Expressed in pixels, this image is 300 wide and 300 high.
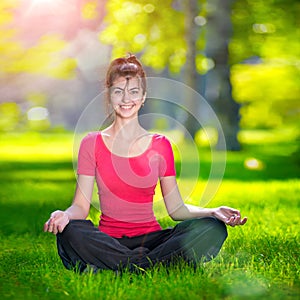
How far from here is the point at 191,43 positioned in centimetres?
1495

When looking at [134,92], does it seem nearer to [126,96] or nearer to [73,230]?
[126,96]

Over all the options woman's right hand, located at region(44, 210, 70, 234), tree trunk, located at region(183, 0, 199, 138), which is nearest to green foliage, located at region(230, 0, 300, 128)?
tree trunk, located at region(183, 0, 199, 138)

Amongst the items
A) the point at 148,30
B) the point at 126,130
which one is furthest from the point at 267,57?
the point at 126,130

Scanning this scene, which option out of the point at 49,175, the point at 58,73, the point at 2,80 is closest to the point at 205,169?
the point at 49,175

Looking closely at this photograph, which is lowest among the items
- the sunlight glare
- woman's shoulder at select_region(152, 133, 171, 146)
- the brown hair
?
the sunlight glare

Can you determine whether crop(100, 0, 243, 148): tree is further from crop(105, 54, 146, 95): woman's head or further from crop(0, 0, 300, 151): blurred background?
crop(105, 54, 146, 95): woman's head

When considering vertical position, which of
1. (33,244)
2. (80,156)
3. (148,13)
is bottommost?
(33,244)

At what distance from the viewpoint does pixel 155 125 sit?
31.2 m

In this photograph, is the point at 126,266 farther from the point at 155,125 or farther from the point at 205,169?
the point at 155,125

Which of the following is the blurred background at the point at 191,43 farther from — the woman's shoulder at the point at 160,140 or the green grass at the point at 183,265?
the woman's shoulder at the point at 160,140

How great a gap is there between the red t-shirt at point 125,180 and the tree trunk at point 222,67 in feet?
31.0

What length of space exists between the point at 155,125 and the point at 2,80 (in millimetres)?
12091

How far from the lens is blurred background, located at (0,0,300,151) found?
49.2 ft

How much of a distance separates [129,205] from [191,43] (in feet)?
35.5
